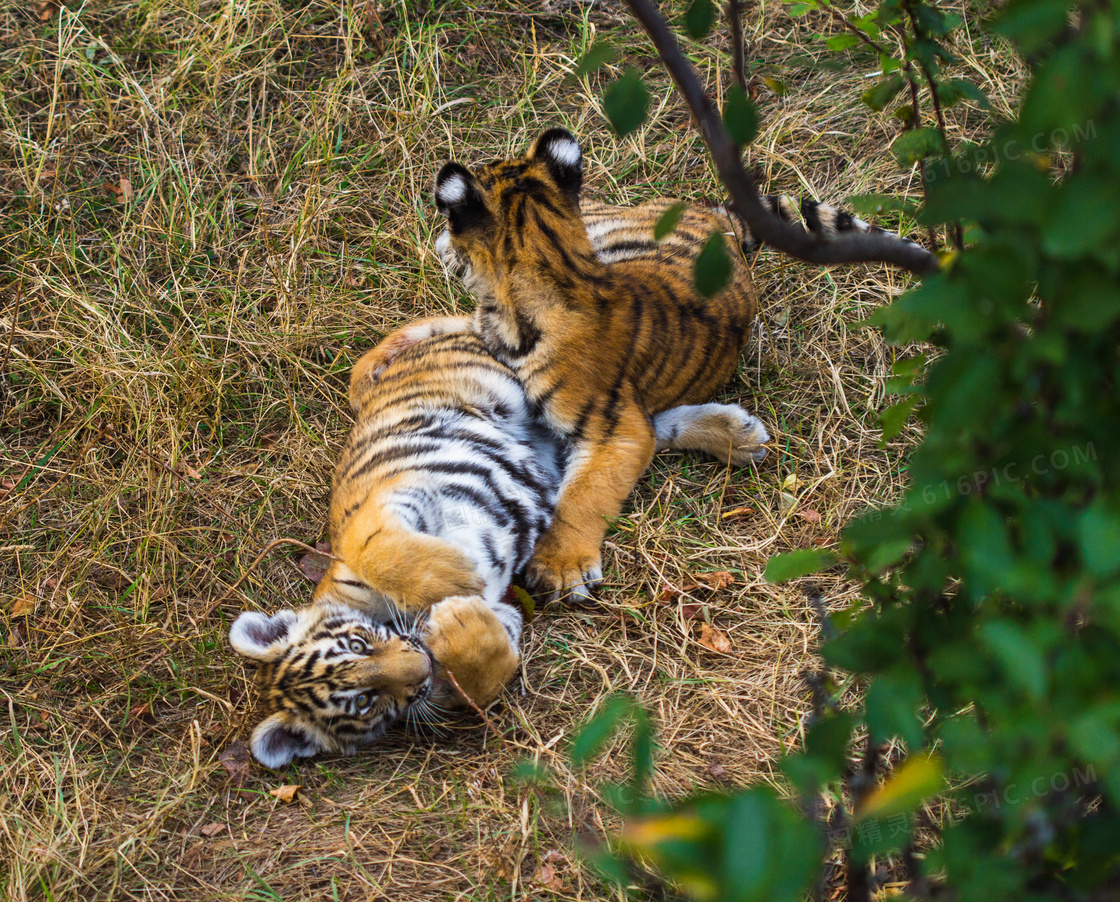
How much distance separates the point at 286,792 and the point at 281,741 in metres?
0.14

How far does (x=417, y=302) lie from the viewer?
423 centimetres

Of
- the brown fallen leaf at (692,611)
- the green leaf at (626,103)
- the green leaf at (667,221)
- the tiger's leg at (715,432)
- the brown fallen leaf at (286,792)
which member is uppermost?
the green leaf at (626,103)

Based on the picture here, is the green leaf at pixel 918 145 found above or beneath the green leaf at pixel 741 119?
beneath

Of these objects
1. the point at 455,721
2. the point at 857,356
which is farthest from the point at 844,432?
the point at 455,721

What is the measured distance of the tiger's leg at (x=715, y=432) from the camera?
→ 3.50 meters

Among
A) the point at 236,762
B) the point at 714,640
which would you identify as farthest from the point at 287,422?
the point at 714,640

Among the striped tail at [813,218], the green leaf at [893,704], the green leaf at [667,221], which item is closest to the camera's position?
the green leaf at [893,704]

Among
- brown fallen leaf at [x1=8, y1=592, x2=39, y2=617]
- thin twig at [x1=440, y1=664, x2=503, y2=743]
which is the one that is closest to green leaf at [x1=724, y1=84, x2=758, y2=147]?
thin twig at [x1=440, y1=664, x2=503, y2=743]

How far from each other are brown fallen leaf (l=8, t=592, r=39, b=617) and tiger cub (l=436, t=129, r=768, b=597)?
174cm

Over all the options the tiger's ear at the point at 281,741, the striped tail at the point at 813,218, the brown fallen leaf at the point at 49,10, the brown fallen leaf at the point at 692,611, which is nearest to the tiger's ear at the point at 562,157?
the striped tail at the point at 813,218

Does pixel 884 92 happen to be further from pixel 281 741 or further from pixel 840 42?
pixel 281 741

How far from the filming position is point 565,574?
3.13 meters

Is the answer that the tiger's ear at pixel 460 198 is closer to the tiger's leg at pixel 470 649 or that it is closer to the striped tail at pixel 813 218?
the striped tail at pixel 813 218

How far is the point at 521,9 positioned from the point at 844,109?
6.22 ft
